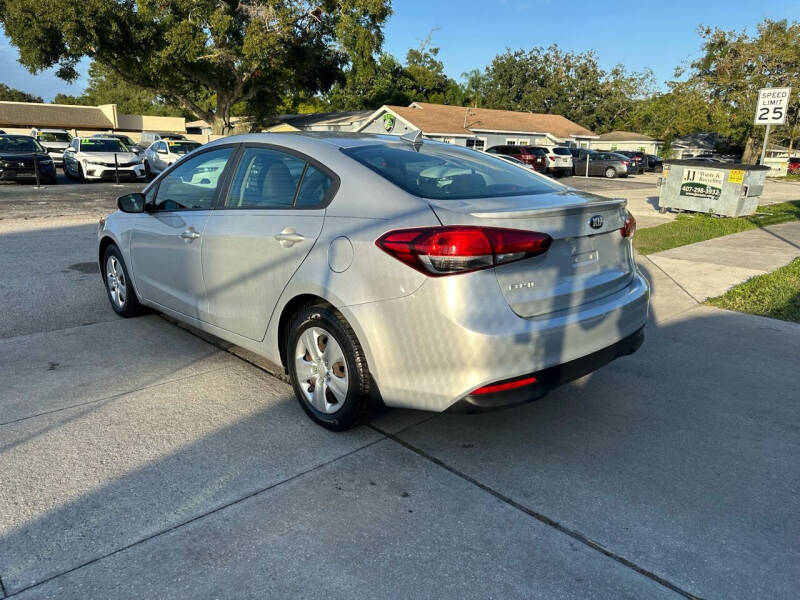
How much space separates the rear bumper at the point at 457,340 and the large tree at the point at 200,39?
32332 millimetres

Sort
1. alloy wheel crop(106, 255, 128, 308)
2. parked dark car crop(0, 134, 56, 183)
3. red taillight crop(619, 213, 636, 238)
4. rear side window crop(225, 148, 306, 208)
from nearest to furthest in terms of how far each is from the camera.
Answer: red taillight crop(619, 213, 636, 238) < rear side window crop(225, 148, 306, 208) < alloy wheel crop(106, 255, 128, 308) < parked dark car crop(0, 134, 56, 183)

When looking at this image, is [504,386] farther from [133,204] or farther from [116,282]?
[116,282]

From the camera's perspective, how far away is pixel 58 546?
2.46 meters

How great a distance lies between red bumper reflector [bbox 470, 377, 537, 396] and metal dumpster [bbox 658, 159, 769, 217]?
1219 cm

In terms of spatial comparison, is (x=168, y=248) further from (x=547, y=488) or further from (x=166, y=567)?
(x=547, y=488)

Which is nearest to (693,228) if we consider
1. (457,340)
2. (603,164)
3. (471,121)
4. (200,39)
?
(457,340)

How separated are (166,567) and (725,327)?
16.8 ft

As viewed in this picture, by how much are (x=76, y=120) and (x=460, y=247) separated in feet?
236

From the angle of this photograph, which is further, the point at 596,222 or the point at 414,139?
the point at 414,139

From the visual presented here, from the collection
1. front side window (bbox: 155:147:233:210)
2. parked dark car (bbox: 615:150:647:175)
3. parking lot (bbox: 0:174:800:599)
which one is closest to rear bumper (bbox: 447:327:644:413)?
parking lot (bbox: 0:174:800:599)

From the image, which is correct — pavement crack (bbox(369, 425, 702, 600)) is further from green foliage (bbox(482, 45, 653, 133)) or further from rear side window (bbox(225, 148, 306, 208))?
green foliage (bbox(482, 45, 653, 133))

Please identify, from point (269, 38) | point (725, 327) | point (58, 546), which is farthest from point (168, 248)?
point (269, 38)

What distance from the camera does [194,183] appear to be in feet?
14.7

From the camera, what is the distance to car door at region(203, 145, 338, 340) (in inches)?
134
